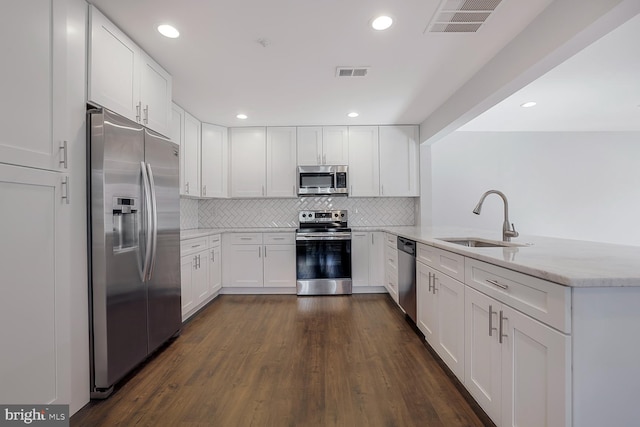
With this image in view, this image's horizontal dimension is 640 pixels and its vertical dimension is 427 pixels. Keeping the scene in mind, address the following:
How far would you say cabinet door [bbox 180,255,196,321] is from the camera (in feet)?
9.52

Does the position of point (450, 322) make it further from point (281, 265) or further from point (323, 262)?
point (281, 265)

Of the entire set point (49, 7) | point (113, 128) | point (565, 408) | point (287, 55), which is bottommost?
point (565, 408)

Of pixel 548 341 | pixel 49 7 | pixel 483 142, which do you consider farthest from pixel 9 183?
pixel 483 142

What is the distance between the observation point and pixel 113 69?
6.25 ft

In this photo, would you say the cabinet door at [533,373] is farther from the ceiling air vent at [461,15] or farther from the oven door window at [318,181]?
the oven door window at [318,181]

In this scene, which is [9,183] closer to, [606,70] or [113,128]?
[113,128]

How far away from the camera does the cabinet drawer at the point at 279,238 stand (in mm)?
4051

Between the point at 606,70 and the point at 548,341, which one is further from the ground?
the point at 606,70

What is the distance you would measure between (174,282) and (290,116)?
241 cm

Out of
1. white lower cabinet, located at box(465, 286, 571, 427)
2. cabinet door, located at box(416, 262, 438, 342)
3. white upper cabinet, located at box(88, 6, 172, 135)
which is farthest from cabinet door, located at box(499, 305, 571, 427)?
white upper cabinet, located at box(88, 6, 172, 135)

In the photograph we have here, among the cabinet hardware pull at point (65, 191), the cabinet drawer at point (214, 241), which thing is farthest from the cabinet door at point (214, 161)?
the cabinet hardware pull at point (65, 191)

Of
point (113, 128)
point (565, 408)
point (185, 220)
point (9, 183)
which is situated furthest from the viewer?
point (185, 220)

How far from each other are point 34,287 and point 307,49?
7.21 ft

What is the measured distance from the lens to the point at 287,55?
229cm
